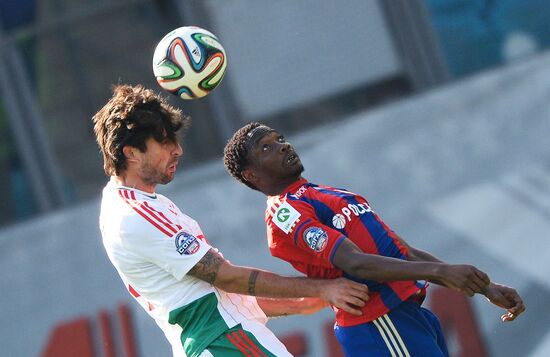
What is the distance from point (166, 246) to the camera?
15.6 ft

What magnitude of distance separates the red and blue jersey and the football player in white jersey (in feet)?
0.39

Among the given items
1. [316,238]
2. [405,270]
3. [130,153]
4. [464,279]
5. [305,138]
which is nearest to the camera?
[464,279]

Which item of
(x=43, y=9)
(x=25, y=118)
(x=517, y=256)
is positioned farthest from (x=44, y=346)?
(x=517, y=256)

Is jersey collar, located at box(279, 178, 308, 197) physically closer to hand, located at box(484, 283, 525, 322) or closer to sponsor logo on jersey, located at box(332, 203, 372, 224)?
sponsor logo on jersey, located at box(332, 203, 372, 224)

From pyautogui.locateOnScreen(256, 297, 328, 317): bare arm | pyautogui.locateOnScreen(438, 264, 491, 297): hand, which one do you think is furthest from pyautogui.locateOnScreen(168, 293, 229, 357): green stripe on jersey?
pyautogui.locateOnScreen(438, 264, 491, 297): hand

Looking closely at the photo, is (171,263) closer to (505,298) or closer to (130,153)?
(130,153)

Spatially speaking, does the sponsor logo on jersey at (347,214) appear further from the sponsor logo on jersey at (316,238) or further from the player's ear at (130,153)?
the player's ear at (130,153)

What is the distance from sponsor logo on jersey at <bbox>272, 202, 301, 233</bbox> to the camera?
15.7 feet

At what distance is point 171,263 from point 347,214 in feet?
2.40

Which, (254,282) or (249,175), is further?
(249,175)

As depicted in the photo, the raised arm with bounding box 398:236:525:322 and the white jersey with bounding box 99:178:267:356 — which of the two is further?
the white jersey with bounding box 99:178:267:356

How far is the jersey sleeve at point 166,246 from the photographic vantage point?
475 centimetres

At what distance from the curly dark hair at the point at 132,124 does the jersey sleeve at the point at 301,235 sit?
562mm

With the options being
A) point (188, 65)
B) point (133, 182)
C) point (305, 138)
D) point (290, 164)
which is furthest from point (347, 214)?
point (305, 138)
